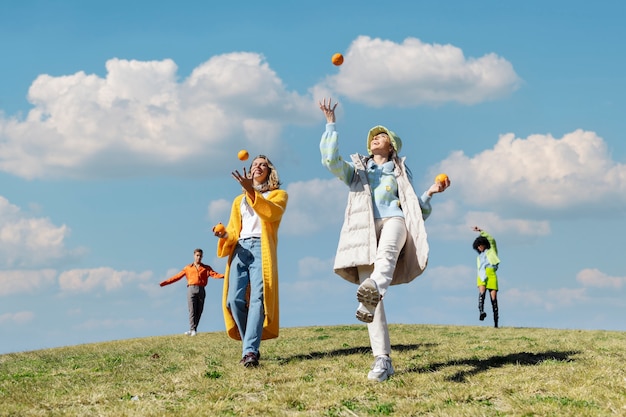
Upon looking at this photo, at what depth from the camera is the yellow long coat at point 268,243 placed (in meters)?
11.0

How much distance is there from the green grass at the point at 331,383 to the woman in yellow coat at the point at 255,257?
64cm

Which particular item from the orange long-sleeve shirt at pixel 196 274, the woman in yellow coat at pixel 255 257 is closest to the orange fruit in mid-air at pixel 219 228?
the woman in yellow coat at pixel 255 257

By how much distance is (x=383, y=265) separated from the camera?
9086 millimetres

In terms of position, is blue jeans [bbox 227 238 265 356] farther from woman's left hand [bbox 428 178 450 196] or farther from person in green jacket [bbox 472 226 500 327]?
person in green jacket [bbox 472 226 500 327]

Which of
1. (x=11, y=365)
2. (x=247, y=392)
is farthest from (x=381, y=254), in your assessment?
(x=11, y=365)

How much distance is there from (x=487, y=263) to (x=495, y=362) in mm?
12336

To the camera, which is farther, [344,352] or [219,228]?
[344,352]

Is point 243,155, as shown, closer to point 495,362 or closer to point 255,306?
point 255,306

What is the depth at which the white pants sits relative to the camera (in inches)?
357

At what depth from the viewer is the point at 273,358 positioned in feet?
41.4

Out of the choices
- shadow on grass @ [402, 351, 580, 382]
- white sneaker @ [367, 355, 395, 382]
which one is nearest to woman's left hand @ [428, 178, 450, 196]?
white sneaker @ [367, 355, 395, 382]

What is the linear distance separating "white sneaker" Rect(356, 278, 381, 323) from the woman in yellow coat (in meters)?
2.83

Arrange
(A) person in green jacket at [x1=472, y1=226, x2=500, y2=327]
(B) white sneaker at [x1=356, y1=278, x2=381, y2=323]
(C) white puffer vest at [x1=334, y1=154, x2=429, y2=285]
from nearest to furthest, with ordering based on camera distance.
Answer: (B) white sneaker at [x1=356, y1=278, x2=381, y2=323] < (C) white puffer vest at [x1=334, y1=154, x2=429, y2=285] < (A) person in green jacket at [x1=472, y1=226, x2=500, y2=327]

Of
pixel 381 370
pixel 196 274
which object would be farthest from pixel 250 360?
pixel 196 274
